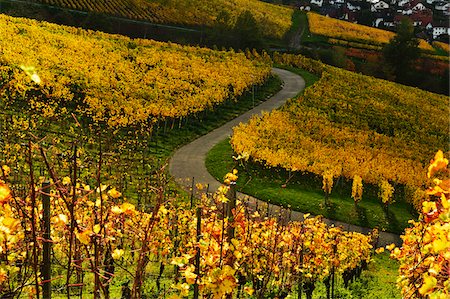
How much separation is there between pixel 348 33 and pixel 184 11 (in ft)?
87.0

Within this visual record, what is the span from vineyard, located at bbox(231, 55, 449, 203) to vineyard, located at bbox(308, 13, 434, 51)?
26853mm

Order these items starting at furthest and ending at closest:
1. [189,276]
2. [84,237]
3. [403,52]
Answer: [403,52] → [189,276] → [84,237]

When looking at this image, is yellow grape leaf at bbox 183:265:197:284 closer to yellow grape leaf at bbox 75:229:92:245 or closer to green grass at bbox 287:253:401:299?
yellow grape leaf at bbox 75:229:92:245

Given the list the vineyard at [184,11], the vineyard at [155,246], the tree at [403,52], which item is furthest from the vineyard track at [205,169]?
the tree at [403,52]

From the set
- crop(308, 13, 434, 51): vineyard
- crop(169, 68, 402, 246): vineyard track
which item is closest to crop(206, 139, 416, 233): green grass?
crop(169, 68, 402, 246): vineyard track

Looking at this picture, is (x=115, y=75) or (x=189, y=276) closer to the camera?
(x=189, y=276)

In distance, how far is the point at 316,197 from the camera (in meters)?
18.6

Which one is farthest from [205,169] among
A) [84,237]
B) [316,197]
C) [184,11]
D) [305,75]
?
[184,11]

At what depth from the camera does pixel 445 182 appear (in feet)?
7.91

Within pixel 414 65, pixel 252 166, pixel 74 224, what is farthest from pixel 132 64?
pixel 414 65

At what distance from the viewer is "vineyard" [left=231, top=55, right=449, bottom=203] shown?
20481mm

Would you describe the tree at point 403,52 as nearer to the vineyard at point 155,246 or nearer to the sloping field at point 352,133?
the sloping field at point 352,133

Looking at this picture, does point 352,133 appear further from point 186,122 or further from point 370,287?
point 370,287

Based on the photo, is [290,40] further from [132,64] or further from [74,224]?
[74,224]
